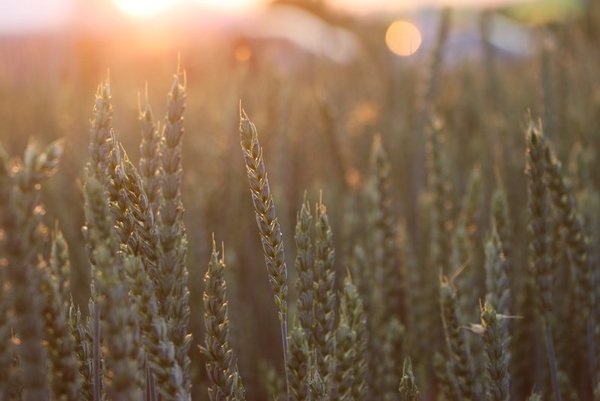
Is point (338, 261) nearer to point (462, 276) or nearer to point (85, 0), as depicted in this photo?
point (462, 276)

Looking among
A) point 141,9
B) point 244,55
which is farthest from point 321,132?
point 141,9

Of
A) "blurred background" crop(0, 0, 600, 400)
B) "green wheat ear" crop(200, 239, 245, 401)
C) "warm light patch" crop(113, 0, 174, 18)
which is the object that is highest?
"warm light patch" crop(113, 0, 174, 18)

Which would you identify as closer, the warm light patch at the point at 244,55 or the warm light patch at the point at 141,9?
the warm light patch at the point at 244,55

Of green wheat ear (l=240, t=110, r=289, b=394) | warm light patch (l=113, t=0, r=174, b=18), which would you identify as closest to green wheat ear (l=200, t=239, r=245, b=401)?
green wheat ear (l=240, t=110, r=289, b=394)

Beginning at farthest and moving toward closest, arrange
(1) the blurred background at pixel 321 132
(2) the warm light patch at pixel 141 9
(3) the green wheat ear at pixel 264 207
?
1. (2) the warm light patch at pixel 141 9
2. (1) the blurred background at pixel 321 132
3. (3) the green wheat ear at pixel 264 207

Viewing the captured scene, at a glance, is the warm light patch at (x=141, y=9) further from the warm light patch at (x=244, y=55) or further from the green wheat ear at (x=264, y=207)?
A: the green wheat ear at (x=264, y=207)

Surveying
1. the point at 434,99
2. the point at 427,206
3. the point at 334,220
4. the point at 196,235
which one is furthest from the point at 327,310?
the point at 434,99

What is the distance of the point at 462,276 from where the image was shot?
1.32 meters

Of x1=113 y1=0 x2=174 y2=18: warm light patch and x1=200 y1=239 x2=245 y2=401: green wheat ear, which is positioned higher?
x1=113 y1=0 x2=174 y2=18: warm light patch

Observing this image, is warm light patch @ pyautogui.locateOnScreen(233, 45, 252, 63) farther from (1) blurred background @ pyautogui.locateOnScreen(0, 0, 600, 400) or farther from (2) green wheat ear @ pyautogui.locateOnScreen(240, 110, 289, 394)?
(2) green wheat ear @ pyautogui.locateOnScreen(240, 110, 289, 394)

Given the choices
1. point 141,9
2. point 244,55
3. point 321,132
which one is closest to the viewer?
point 321,132

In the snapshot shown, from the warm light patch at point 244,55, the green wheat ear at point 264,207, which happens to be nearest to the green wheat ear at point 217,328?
the green wheat ear at point 264,207

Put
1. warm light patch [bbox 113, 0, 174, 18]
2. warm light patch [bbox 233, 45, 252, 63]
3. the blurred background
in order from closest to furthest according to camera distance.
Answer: the blurred background → warm light patch [bbox 233, 45, 252, 63] → warm light patch [bbox 113, 0, 174, 18]

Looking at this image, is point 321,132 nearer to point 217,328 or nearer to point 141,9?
point 217,328
